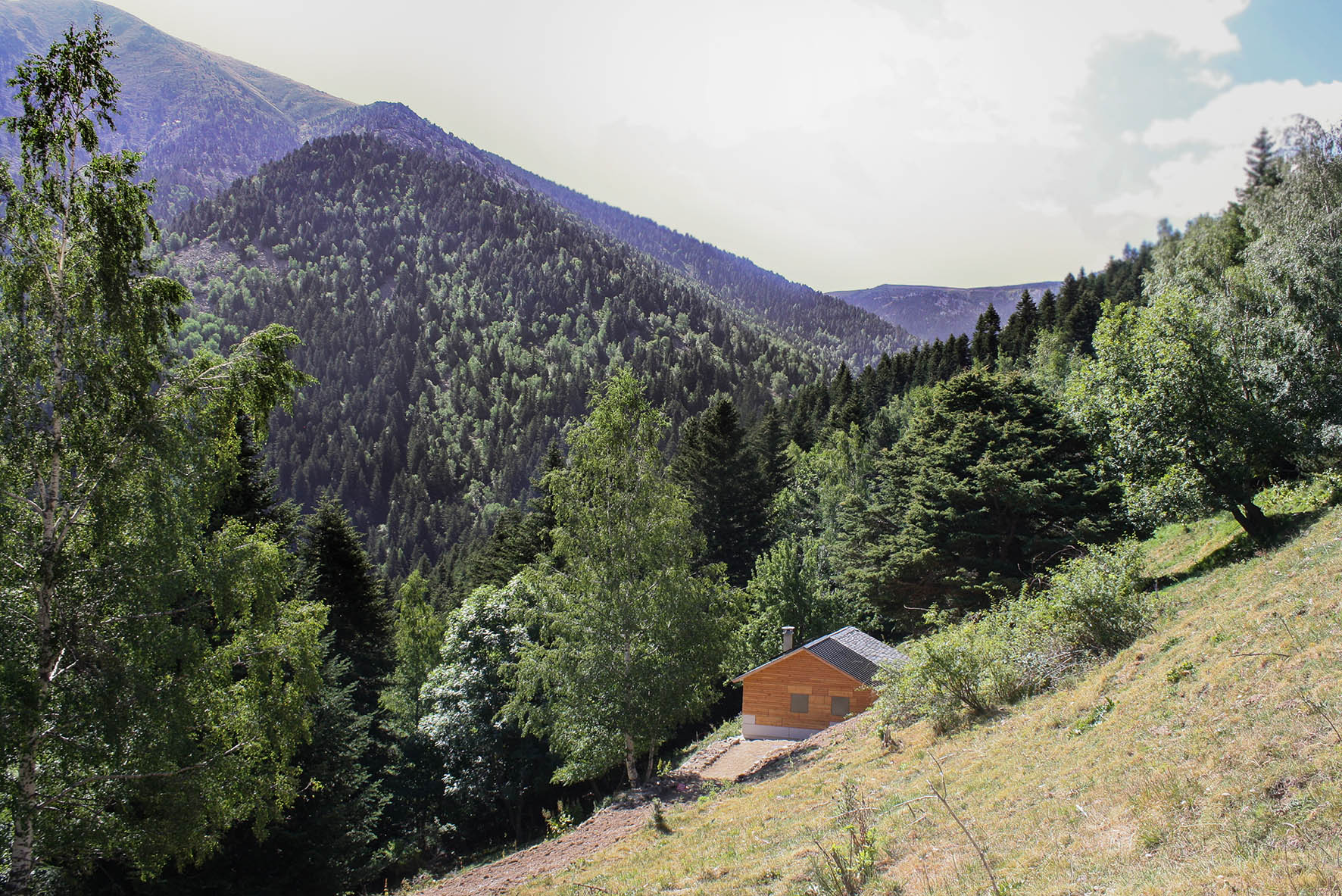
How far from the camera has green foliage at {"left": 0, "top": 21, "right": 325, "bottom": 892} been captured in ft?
26.2

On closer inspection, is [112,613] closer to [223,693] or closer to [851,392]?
[223,693]

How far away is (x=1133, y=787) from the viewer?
682 centimetres

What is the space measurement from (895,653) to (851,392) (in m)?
54.3

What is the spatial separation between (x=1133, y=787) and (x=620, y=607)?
13.1 m

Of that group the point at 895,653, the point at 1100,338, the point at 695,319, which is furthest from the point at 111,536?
the point at 695,319

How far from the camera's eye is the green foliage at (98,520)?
8.00 meters

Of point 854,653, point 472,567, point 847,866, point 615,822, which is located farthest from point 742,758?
point 472,567

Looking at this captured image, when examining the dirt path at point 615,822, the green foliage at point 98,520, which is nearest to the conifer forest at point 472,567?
the green foliage at point 98,520

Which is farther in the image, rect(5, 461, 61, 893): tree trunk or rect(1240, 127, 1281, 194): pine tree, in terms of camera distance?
rect(1240, 127, 1281, 194): pine tree

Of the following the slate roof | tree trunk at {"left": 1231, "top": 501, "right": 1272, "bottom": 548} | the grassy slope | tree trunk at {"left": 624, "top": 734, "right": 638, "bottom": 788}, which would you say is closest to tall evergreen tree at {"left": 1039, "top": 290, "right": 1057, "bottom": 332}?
the slate roof

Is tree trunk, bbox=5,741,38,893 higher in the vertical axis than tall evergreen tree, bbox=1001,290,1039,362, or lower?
lower

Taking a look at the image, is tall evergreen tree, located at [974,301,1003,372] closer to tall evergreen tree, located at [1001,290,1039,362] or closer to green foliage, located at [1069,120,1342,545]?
tall evergreen tree, located at [1001,290,1039,362]

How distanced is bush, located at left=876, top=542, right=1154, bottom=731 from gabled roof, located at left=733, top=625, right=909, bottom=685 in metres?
13.8

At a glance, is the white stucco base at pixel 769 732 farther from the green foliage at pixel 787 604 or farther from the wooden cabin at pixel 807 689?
the green foliage at pixel 787 604
